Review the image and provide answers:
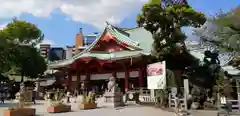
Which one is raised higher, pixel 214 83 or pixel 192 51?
pixel 192 51

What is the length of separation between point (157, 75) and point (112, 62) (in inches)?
412

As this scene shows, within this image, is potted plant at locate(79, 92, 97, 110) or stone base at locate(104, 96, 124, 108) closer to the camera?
potted plant at locate(79, 92, 97, 110)

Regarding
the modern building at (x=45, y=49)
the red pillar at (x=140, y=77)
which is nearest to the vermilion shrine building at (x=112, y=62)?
the red pillar at (x=140, y=77)

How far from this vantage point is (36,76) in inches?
1807

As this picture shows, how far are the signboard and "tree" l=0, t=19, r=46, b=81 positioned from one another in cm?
2669

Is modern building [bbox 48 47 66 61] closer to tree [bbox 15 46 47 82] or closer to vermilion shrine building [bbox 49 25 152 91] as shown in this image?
tree [bbox 15 46 47 82]

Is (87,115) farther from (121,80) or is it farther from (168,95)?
(121,80)

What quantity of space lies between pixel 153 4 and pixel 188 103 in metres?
7.21

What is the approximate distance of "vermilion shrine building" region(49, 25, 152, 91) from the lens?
29297mm

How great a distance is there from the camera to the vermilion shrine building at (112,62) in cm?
2930

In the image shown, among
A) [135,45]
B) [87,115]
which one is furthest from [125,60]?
[87,115]

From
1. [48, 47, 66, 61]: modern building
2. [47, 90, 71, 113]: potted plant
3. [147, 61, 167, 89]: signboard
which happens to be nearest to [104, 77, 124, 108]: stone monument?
[147, 61, 167, 89]: signboard

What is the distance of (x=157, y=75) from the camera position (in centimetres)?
2030

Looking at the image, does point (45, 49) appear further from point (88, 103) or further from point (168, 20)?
point (168, 20)
